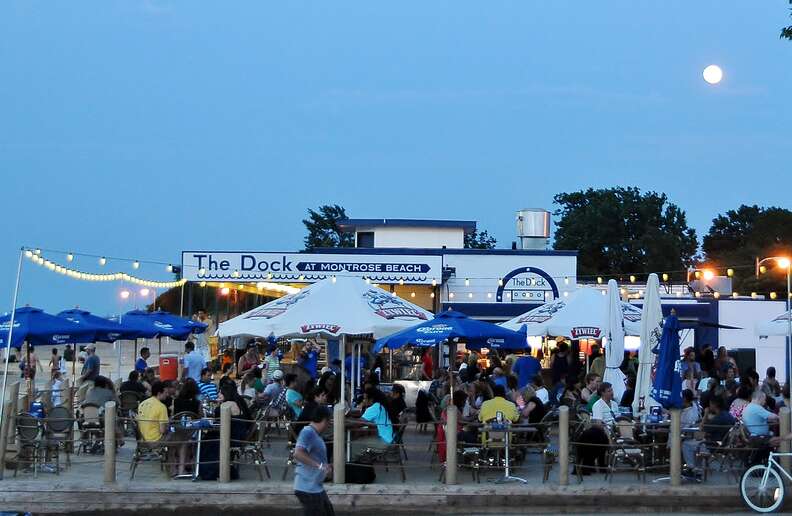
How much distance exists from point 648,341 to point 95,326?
9906 mm

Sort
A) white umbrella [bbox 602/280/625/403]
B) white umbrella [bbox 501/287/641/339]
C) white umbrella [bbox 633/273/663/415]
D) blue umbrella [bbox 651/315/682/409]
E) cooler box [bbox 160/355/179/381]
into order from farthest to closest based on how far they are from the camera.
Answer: cooler box [bbox 160/355/179/381]
white umbrella [bbox 501/287/641/339]
white umbrella [bbox 602/280/625/403]
white umbrella [bbox 633/273/663/415]
blue umbrella [bbox 651/315/682/409]

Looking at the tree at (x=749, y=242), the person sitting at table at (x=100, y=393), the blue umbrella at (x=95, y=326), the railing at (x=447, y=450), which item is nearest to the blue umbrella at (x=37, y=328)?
the blue umbrella at (x=95, y=326)

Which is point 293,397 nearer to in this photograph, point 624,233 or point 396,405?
point 396,405

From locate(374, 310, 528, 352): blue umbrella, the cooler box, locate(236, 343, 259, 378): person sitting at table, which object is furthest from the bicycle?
the cooler box

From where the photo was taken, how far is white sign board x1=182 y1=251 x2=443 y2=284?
32750 mm

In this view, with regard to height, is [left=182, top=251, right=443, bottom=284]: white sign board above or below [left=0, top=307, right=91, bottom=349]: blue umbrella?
above

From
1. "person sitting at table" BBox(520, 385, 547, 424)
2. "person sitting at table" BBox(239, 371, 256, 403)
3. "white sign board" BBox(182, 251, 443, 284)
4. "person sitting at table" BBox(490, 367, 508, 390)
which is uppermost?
"white sign board" BBox(182, 251, 443, 284)

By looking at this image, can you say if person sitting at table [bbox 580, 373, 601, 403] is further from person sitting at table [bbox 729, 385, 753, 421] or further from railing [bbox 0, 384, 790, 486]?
person sitting at table [bbox 729, 385, 753, 421]

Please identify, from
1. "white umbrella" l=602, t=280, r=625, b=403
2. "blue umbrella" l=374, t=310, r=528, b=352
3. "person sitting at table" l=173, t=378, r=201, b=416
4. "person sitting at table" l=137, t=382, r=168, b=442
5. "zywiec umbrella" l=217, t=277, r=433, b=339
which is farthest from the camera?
"white umbrella" l=602, t=280, r=625, b=403

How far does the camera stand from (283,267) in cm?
3291

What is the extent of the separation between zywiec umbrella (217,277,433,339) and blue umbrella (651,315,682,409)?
12.6 feet

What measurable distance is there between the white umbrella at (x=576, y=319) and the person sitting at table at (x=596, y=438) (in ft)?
17.4

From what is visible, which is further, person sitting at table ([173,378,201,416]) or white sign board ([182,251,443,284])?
white sign board ([182,251,443,284])

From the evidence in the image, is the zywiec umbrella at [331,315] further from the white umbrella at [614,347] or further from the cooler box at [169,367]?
the cooler box at [169,367]
